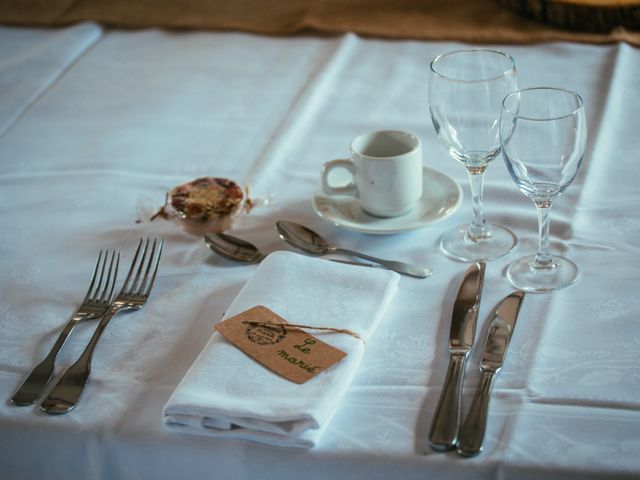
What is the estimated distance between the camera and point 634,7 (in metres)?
1.35

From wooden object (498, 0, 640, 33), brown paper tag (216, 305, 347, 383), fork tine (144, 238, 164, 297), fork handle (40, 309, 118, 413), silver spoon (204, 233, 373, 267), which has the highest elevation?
wooden object (498, 0, 640, 33)

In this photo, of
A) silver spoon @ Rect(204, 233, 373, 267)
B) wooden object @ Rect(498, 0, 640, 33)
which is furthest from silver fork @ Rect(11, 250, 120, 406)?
wooden object @ Rect(498, 0, 640, 33)

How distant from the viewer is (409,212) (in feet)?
3.09

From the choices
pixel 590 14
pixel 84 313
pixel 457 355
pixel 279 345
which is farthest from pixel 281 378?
pixel 590 14

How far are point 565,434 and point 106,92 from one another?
104 centimetres

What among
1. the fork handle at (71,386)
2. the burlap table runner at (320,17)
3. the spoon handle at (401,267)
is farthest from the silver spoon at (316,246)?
the burlap table runner at (320,17)

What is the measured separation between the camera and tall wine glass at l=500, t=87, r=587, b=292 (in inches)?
28.8

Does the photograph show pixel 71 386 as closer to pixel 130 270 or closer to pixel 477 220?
pixel 130 270

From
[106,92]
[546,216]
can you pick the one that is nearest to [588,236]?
[546,216]

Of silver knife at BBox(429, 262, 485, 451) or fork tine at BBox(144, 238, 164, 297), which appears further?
fork tine at BBox(144, 238, 164, 297)

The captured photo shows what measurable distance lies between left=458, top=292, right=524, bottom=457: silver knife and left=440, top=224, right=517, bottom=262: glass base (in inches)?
3.7

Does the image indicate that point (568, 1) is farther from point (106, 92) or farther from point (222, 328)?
point (222, 328)

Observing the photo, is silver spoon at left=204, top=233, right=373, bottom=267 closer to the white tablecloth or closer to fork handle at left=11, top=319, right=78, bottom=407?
the white tablecloth

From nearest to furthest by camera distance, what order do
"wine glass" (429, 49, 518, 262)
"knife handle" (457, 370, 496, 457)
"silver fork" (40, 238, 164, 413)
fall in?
1. "knife handle" (457, 370, 496, 457)
2. "silver fork" (40, 238, 164, 413)
3. "wine glass" (429, 49, 518, 262)
